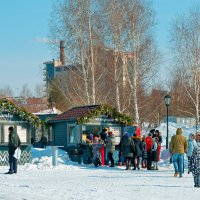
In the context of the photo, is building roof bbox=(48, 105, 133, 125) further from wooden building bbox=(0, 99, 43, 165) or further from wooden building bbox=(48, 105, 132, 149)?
wooden building bbox=(0, 99, 43, 165)

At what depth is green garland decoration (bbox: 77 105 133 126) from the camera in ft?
98.4

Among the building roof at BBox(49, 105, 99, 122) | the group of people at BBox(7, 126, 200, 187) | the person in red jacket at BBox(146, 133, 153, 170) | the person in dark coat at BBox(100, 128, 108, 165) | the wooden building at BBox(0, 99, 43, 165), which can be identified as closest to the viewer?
the group of people at BBox(7, 126, 200, 187)

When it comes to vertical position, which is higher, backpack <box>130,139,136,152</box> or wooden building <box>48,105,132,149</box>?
wooden building <box>48,105,132,149</box>

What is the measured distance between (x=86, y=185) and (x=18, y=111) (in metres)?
11.7

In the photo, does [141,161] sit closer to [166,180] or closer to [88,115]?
[88,115]

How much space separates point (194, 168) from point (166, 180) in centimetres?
211

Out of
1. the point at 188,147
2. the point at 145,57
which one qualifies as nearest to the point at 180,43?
the point at 145,57

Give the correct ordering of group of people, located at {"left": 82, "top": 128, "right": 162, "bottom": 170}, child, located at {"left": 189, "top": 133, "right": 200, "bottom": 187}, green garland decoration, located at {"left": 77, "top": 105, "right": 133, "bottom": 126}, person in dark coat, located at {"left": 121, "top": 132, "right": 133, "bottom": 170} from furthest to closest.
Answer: green garland decoration, located at {"left": 77, "top": 105, "right": 133, "bottom": 126} → group of people, located at {"left": 82, "top": 128, "right": 162, "bottom": 170} → person in dark coat, located at {"left": 121, "top": 132, "right": 133, "bottom": 170} → child, located at {"left": 189, "top": 133, "right": 200, "bottom": 187}

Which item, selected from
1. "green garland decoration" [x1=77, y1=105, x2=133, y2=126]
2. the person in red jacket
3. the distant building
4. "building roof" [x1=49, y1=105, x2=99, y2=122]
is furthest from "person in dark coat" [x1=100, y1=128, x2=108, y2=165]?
the distant building

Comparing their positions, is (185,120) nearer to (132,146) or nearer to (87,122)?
(87,122)

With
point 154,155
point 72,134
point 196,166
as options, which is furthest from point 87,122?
point 196,166

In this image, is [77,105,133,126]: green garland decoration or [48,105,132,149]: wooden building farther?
[48,105,132,149]: wooden building

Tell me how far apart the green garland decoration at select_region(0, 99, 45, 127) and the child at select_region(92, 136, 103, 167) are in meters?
3.27

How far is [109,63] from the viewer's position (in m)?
47.1
